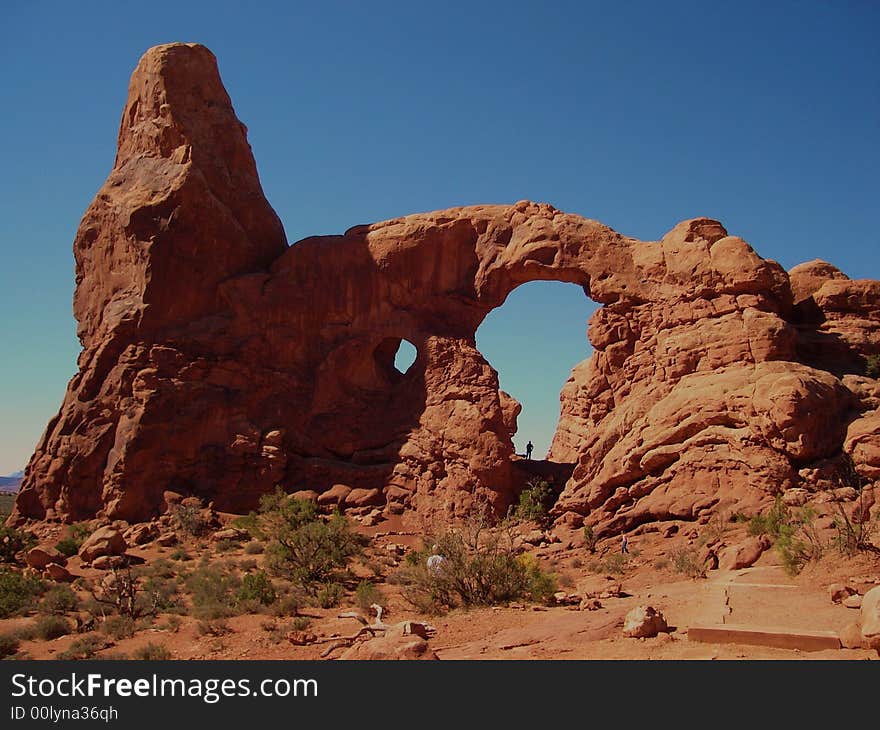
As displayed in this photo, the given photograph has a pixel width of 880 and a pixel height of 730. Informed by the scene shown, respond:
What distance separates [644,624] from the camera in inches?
376

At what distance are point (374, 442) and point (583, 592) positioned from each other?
12.0m

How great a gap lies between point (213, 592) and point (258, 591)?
1.04 metres

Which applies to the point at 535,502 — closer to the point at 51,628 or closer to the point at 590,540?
the point at 590,540

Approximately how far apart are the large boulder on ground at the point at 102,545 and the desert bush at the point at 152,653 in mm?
8837

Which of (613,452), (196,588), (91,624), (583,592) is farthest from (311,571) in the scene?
(613,452)

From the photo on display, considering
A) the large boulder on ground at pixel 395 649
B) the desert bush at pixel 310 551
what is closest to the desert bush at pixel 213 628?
the desert bush at pixel 310 551

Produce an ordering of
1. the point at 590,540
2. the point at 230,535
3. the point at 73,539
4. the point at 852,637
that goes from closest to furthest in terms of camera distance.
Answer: the point at 852,637 < the point at 590,540 < the point at 73,539 < the point at 230,535

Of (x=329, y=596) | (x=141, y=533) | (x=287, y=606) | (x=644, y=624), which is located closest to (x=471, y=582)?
(x=329, y=596)

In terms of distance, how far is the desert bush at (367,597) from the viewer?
46.3 feet

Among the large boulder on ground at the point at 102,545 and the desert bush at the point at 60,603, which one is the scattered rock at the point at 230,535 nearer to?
the large boulder on ground at the point at 102,545
